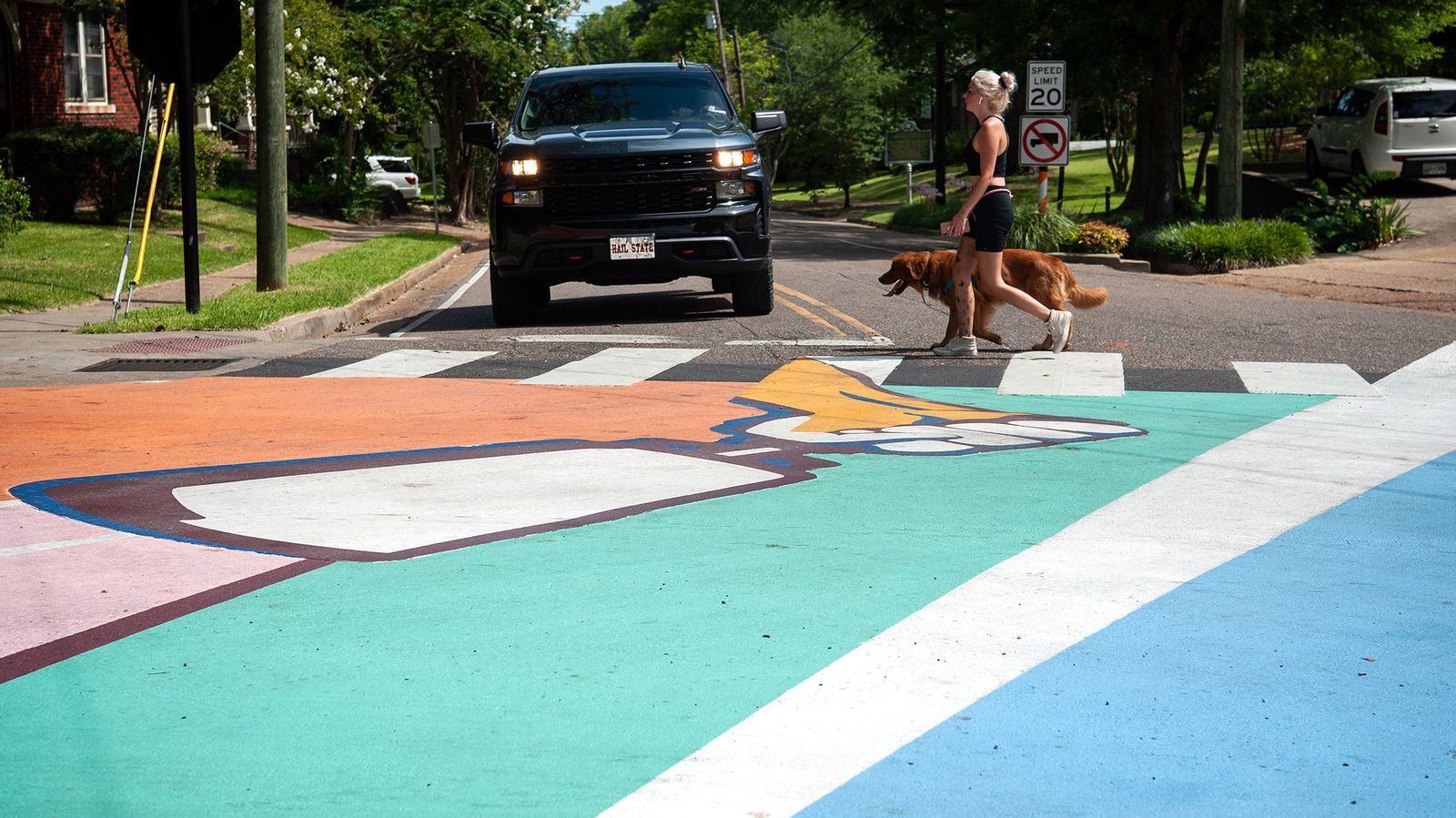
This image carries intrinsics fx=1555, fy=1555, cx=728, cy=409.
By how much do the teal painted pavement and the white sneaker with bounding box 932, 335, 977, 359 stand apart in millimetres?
4707

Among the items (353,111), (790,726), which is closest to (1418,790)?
(790,726)

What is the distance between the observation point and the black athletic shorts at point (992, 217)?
9.95m

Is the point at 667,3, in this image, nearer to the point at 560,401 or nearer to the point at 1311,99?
the point at 1311,99

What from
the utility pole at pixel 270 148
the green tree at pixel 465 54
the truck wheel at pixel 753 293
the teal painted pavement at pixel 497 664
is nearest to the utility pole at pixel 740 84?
the green tree at pixel 465 54

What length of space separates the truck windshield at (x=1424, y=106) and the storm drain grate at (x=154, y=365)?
2203 cm

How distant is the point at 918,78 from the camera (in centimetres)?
5516

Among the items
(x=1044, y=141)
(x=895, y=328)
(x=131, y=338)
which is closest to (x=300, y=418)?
(x=131, y=338)

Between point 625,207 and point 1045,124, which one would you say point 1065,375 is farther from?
point 1045,124

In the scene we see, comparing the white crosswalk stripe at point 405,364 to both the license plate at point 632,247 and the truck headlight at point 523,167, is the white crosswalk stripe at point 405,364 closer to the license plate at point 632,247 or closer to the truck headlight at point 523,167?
the license plate at point 632,247

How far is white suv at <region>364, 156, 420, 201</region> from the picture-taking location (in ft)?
140

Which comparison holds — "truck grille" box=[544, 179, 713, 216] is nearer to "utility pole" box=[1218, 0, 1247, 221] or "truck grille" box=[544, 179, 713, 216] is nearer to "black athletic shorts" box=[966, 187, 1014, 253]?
"black athletic shorts" box=[966, 187, 1014, 253]

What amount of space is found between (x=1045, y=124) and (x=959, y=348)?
11.8 metres

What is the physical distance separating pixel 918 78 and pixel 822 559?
171ft

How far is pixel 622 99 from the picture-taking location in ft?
45.3
